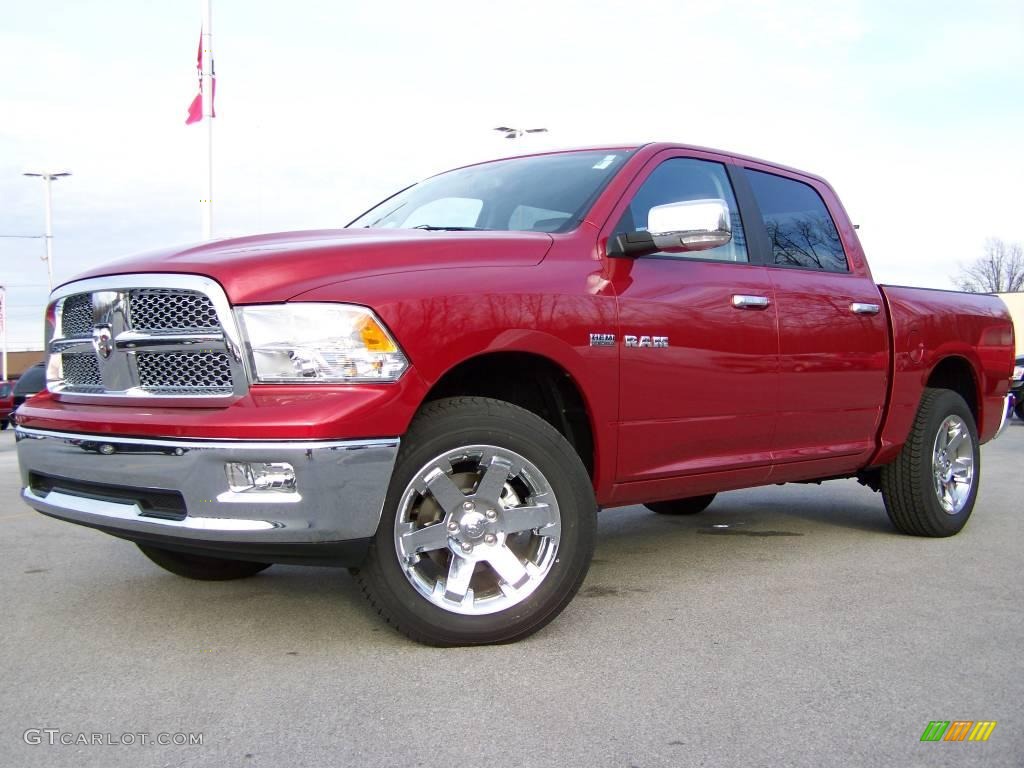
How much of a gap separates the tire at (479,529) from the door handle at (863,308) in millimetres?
2115

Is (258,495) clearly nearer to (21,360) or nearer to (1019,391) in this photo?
(1019,391)

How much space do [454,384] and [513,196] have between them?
1.11 meters

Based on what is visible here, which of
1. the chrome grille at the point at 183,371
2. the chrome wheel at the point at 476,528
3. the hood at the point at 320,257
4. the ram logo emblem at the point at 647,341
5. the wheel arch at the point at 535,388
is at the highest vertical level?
the hood at the point at 320,257

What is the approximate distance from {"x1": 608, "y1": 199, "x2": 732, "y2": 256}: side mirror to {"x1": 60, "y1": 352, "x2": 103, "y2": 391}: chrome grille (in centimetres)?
191

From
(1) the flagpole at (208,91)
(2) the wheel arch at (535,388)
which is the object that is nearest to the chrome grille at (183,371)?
(2) the wheel arch at (535,388)

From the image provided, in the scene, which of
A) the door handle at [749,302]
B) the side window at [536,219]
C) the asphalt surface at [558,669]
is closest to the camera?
the asphalt surface at [558,669]

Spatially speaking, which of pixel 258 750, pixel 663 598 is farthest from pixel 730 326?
pixel 258 750

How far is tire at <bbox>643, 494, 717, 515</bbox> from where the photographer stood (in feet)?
21.1

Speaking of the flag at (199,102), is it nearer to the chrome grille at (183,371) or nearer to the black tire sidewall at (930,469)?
the black tire sidewall at (930,469)

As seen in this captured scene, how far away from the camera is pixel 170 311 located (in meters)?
3.32

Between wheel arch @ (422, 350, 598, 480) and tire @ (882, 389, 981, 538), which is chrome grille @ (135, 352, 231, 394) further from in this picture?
tire @ (882, 389, 981, 538)

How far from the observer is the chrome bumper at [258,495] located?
3.07 metres

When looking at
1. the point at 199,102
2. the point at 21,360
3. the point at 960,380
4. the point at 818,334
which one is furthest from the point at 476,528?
the point at 21,360

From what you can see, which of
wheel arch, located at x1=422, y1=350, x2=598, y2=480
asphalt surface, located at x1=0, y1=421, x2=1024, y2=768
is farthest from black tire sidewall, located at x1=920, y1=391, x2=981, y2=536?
wheel arch, located at x1=422, y1=350, x2=598, y2=480
